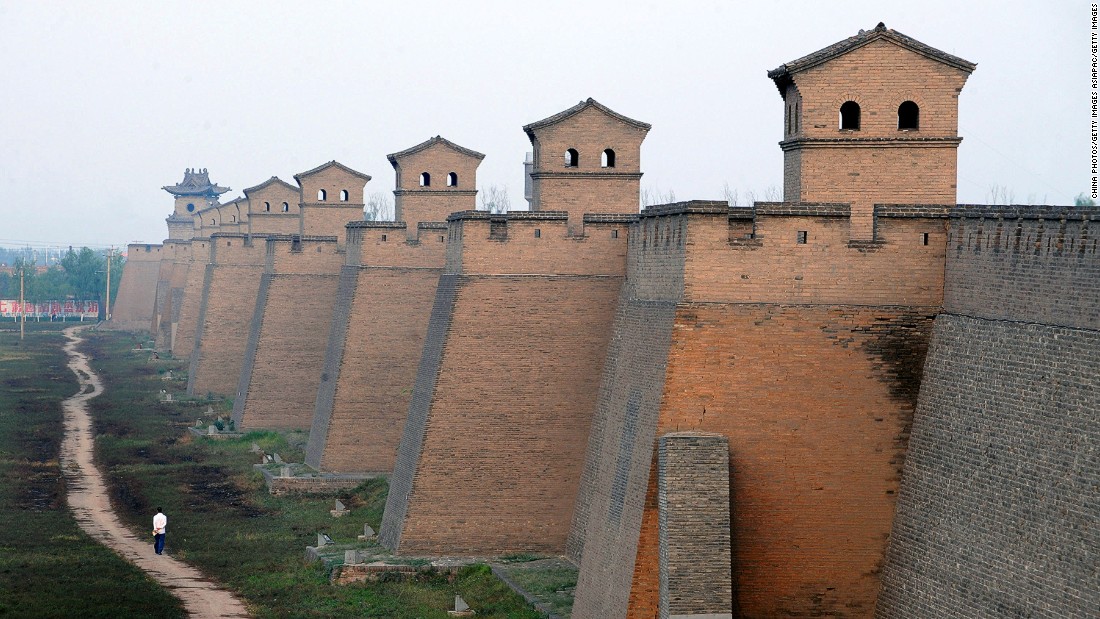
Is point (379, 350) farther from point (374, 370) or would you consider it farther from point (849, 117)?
point (849, 117)

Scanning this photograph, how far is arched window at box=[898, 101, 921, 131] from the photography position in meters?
17.1

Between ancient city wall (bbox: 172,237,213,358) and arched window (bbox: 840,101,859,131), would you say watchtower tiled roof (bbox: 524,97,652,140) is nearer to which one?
arched window (bbox: 840,101,859,131)

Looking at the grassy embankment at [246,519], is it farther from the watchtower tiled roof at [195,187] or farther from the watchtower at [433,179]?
the watchtower tiled roof at [195,187]

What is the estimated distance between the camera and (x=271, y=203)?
51406 millimetres

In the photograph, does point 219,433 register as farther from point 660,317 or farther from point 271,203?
point 660,317

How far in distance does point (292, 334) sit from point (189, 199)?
172ft

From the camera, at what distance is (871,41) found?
16.9 meters

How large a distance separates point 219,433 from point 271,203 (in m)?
13.4

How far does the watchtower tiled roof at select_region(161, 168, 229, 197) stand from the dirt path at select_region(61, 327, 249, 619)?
44669mm

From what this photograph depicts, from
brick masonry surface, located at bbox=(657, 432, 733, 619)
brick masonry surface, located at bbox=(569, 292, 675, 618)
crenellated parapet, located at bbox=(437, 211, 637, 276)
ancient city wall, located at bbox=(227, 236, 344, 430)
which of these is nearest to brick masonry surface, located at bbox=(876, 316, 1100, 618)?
brick masonry surface, located at bbox=(657, 432, 733, 619)

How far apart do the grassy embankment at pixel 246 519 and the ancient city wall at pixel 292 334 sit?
3.35 ft

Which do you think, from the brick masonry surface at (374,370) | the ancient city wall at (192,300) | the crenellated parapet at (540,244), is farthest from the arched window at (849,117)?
the ancient city wall at (192,300)

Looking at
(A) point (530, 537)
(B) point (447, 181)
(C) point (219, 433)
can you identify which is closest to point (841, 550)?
(A) point (530, 537)

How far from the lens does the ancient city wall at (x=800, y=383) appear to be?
15.2 m
